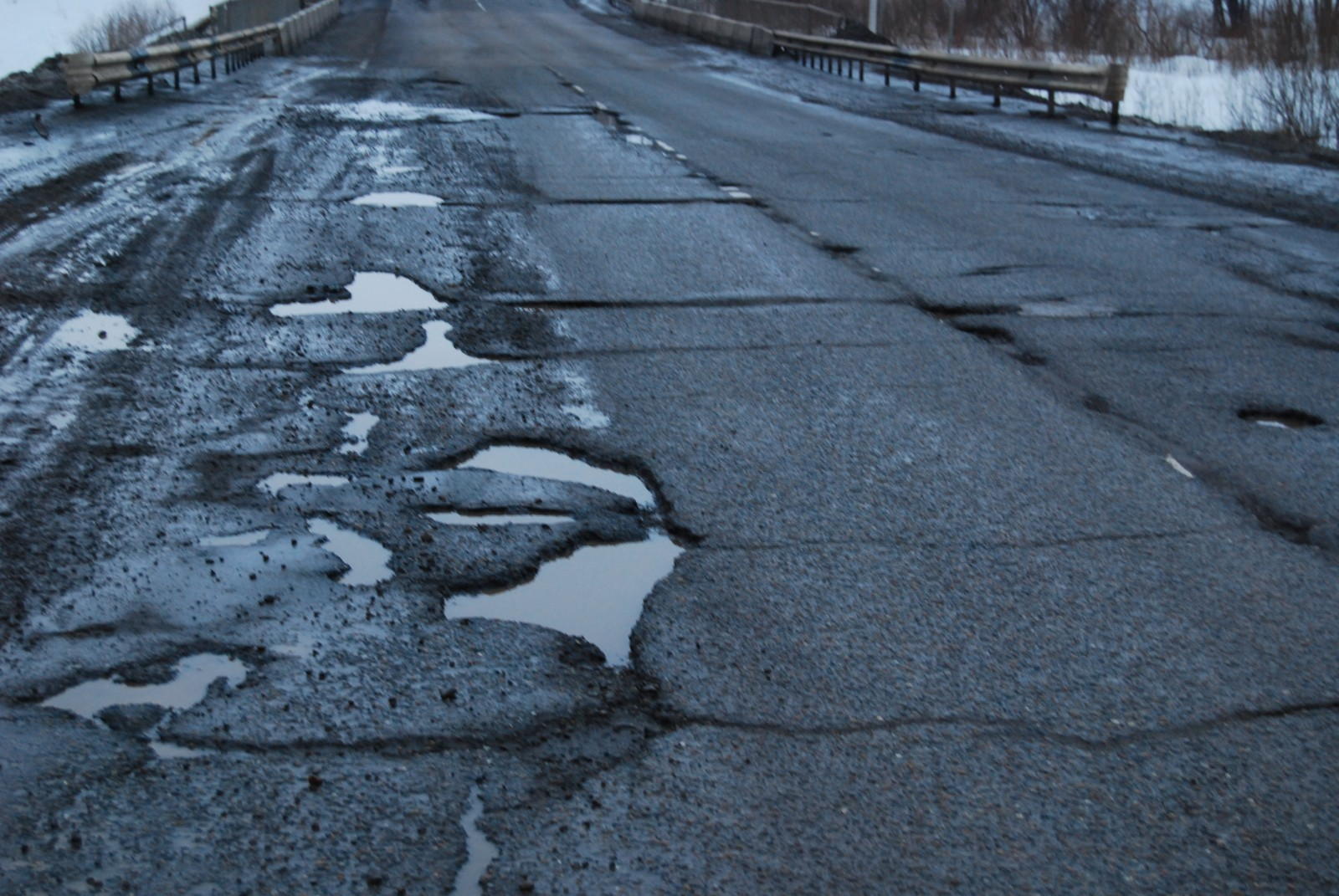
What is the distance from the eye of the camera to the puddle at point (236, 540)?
509 cm

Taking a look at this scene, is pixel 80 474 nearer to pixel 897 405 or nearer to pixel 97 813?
pixel 97 813

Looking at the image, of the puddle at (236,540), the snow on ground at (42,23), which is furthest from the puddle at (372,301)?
the snow on ground at (42,23)

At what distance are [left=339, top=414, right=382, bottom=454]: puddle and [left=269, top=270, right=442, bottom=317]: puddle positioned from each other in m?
2.00

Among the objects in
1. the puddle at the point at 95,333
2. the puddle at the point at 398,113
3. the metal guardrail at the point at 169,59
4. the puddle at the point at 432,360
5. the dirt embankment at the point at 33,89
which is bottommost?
the puddle at the point at 432,360

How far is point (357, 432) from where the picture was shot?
6.30m

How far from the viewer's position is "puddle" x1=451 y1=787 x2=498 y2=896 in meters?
3.17

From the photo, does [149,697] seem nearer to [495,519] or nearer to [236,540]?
[236,540]

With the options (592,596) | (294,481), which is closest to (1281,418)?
(592,596)

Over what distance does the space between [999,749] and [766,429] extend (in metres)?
2.83

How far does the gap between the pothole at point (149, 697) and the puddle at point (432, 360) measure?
10.4 feet

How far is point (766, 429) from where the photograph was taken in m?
6.42

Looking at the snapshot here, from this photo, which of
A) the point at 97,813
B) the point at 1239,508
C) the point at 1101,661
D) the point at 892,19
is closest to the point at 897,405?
the point at 1239,508

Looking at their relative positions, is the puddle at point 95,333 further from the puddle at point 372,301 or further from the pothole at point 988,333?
the pothole at point 988,333

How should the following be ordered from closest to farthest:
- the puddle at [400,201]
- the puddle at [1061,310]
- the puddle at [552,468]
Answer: the puddle at [552,468], the puddle at [1061,310], the puddle at [400,201]
